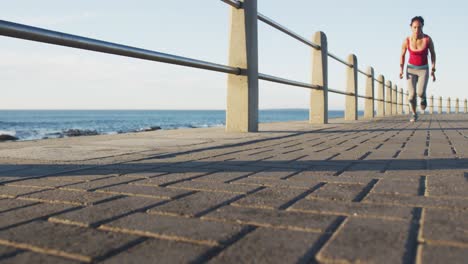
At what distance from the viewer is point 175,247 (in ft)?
3.60

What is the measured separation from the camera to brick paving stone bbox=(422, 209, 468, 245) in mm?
1139

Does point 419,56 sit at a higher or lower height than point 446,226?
higher

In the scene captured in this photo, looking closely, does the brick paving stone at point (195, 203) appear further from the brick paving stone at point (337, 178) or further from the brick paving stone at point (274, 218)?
the brick paving stone at point (337, 178)

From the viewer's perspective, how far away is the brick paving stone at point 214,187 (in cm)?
181

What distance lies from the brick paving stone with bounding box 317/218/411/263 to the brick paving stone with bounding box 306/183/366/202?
0.33m

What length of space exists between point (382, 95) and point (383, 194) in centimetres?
1672

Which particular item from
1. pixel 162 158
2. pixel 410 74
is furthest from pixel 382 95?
pixel 162 158

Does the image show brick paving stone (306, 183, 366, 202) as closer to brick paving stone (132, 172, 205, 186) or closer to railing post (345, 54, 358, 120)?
brick paving stone (132, 172, 205, 186)

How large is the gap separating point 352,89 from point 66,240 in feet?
38.6

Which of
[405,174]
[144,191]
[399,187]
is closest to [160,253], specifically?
[144,191]

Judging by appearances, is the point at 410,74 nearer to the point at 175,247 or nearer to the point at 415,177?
the point at 415,177

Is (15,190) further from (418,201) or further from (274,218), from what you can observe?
(418,201)

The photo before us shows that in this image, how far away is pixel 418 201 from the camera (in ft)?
5.19

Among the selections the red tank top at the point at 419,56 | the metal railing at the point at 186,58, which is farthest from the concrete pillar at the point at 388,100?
the red tank top at the point at 419,56
